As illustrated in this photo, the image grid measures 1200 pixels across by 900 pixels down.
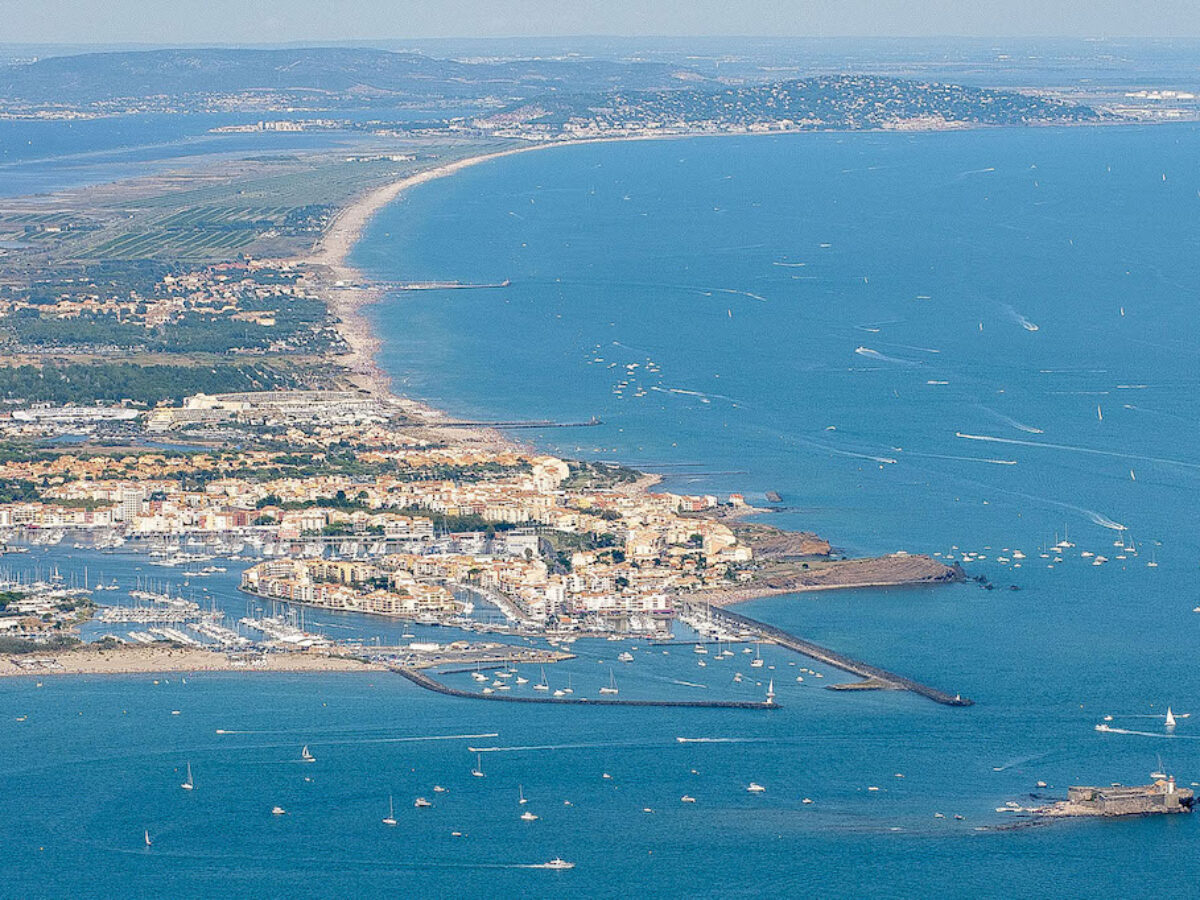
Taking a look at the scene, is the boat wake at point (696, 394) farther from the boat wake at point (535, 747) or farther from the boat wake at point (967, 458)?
the boat wake at point (535, 747)

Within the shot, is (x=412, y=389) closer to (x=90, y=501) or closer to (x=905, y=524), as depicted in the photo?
(x=90, y=501)

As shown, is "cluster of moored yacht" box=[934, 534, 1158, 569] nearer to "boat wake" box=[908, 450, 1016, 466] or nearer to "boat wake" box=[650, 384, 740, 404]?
"boat wake" box=[908, 450, 1016, 466]

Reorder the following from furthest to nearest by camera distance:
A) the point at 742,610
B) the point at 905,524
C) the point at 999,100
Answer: the point at 999,100 → the point at 905,524 → the point at 742,610

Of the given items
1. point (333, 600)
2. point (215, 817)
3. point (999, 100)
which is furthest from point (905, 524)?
point (999, 100)

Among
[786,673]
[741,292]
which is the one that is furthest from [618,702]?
[741,292]

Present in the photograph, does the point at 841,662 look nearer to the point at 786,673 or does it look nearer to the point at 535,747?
the point at 786,673

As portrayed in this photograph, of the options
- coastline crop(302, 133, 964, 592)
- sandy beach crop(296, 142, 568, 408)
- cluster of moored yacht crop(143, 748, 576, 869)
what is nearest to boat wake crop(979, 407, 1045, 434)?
coastline crop(302, 133, 964, 592)

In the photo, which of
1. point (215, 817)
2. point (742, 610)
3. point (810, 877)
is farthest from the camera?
point (742, 610)
